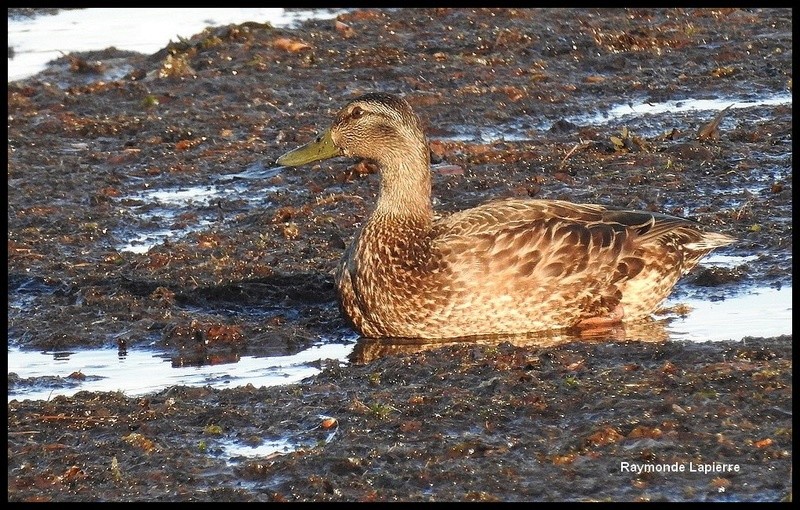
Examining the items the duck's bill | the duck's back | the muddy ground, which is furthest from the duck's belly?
the duck's bill

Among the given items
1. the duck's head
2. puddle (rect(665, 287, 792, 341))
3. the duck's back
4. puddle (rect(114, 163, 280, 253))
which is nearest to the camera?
puddle (rect(665, 287, 792, 341))

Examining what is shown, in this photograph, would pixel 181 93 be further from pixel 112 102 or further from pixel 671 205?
pixel 671 205

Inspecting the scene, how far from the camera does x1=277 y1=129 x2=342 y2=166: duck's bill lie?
9.86 metres

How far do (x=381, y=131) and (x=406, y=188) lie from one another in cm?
44

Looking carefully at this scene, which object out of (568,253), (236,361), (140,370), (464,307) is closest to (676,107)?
(568,253)

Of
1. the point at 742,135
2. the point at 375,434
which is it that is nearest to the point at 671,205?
the point at 742,135

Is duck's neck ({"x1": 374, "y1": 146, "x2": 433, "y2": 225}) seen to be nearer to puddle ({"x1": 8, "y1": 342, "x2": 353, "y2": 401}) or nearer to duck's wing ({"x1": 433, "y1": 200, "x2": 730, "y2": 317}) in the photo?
duck's wing ({"x1": 433, "y1": 200, "x2": 730, "y2": 317})

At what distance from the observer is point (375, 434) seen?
21.8 feet

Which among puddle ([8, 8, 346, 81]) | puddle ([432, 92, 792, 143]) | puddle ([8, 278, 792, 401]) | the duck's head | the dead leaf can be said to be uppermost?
the duck's head

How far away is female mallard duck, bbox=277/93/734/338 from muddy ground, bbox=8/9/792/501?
10.3 inches

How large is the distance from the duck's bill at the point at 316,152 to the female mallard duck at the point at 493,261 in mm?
458

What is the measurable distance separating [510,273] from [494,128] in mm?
5171

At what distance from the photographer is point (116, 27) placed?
750 inches

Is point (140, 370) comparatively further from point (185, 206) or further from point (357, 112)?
point (185, 206)
